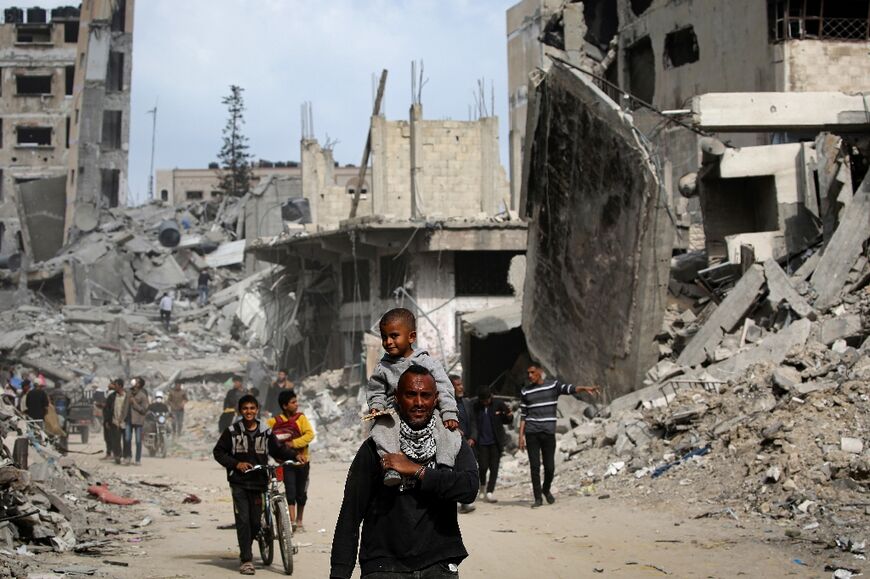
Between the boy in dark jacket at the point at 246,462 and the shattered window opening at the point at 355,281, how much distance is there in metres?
18.8

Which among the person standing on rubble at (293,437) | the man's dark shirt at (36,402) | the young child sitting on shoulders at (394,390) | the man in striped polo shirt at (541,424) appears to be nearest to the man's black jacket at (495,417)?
the man in striped polo shirt at (541,424)

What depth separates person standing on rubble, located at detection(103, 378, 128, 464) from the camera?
61.7 ft

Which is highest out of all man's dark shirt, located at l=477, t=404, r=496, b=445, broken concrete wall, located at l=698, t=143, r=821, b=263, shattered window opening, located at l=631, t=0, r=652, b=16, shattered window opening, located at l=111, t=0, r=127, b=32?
shattered window opening, located at l=111, t=0, r=127, b=32

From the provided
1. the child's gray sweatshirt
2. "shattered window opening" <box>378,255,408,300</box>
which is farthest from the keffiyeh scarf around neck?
"shattered window opening" <box>378,255,408,300</box>

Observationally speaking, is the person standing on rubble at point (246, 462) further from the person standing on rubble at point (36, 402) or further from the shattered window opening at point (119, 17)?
the shattered window opening at point (119, 17)

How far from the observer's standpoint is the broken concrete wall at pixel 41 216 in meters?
52.4

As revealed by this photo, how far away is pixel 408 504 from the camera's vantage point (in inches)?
160

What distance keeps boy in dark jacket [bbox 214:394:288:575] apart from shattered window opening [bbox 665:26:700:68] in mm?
23344

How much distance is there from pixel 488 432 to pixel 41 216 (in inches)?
1754

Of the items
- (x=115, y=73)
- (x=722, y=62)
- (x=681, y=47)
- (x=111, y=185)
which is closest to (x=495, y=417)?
(x=722, y=62)

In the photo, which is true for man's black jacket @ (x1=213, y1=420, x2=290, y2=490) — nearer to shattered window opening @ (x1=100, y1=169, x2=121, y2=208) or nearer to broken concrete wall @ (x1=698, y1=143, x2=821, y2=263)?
broken concrete wall @ (x1=698, y1=143, x2=821, y2=263)

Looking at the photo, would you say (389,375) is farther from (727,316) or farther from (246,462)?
(727,316)

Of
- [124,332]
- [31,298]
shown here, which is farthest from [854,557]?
[31,298]

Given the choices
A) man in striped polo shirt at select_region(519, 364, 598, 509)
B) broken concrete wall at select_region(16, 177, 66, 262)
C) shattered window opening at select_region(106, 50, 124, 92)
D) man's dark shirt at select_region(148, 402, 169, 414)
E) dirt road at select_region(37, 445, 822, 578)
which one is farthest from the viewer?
shattered window opening at select_region(106, 50, 124, 92)
